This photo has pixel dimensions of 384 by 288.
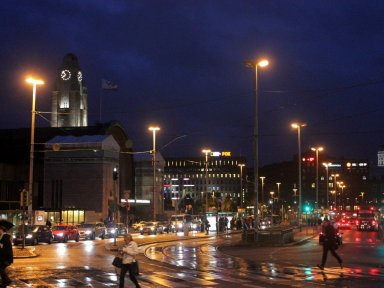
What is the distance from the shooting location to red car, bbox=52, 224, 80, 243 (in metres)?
49.9

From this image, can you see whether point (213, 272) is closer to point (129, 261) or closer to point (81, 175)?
point (129, 261)

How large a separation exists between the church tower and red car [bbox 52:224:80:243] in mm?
87747

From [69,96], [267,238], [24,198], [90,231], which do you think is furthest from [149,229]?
[69,96]

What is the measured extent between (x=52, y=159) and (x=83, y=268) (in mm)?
76516

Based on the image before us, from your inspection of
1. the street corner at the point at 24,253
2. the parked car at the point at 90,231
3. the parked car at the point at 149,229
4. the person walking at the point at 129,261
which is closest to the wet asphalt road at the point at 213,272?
the street corner at the point at 24,253

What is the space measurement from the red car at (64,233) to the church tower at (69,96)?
87747 millimetres

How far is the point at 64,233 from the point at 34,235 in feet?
24.4

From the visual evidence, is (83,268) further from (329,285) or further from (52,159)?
(52,159)

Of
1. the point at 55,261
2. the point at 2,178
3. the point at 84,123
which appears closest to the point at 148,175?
the point at 84,123

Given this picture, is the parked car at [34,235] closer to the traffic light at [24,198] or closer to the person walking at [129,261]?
the traffic light at [24,198]

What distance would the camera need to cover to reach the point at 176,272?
22188 mm

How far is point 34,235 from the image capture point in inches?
1694

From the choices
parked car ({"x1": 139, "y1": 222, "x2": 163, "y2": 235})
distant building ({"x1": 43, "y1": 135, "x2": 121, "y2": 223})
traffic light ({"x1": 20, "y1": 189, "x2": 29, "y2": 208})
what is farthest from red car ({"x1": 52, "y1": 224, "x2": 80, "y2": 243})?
distant building ({"x1": 43, "y1": 135, "x2": 121, "y2": 223})

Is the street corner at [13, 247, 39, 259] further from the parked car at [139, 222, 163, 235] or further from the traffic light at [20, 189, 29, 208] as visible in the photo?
the parked car at [139, 222, 163, 235]
